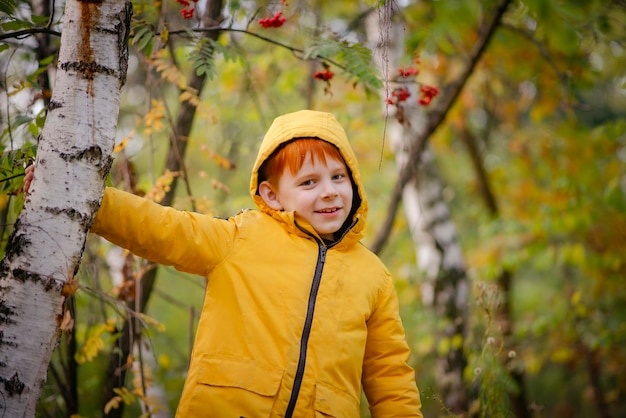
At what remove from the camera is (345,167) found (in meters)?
2.27

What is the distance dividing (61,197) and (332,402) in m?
1.18

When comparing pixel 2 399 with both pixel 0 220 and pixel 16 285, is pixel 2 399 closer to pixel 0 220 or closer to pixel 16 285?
pixel 16 285

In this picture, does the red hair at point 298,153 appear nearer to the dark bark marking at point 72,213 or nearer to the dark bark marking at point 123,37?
the dark bark marking at point 123,37

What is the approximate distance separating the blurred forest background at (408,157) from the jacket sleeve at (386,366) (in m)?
0.30

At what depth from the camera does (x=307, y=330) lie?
1.95m

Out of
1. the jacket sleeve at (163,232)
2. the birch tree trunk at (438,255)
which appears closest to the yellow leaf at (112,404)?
the jacket sleeve at (163,232)

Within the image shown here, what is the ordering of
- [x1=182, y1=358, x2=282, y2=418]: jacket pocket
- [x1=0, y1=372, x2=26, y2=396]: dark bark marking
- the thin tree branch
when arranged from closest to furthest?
1. [x1=0, y1=372, x2=26, y2=396]: dark bark marking
2. [x1=182, y1=358, x2=282, y2=418]: jacket pocket
3. the thin tree branch

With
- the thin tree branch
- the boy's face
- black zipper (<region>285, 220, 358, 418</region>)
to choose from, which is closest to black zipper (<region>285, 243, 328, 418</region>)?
black zipper (<region>285, 220, 358, 418</region>)

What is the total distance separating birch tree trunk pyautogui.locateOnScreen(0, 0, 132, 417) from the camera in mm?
1428

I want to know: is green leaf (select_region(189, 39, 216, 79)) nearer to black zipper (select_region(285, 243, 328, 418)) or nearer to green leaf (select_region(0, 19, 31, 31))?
green leaf (select_region(0, 19, 31, 31))

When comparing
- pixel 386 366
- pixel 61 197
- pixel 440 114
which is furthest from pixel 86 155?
pixel 440 114

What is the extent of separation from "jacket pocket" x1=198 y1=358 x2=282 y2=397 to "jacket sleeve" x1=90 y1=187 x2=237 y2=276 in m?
Answer: 0.35

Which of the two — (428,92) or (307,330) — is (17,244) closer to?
(307,330)

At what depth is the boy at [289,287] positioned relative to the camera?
1.84 meters
